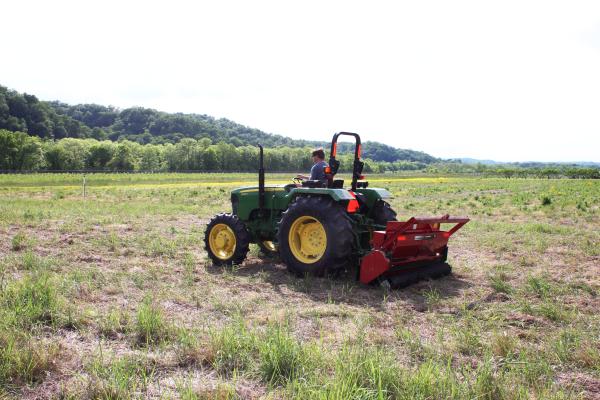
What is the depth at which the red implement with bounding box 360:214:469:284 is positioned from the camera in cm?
640

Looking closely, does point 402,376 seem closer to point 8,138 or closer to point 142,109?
point 8,138

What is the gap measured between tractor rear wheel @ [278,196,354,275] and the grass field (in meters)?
0.30

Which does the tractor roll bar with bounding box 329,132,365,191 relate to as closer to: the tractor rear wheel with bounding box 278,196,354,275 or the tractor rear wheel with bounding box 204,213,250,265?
the tractor rear wheel with bounding box 278,196,354,275

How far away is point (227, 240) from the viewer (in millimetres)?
8328

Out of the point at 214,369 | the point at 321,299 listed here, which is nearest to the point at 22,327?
the point at 214,369

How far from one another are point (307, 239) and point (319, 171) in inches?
43.7

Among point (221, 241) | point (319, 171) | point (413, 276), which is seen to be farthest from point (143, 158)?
point (413, 276)

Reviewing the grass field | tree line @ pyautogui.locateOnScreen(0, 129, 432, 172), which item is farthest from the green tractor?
tree line @ pyautogui.locateOnScreen(0, 129, 432, 172)

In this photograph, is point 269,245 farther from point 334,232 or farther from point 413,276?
point 413,276

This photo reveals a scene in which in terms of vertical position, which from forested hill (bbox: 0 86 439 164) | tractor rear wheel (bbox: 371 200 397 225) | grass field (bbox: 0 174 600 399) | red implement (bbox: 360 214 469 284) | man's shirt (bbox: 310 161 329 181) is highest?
forested hill (bbox: 0 86 439 164)

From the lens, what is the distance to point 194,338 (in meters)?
4.07

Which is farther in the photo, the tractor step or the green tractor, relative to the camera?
the green tractor

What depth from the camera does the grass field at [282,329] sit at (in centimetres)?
329

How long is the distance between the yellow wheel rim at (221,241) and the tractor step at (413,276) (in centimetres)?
292
